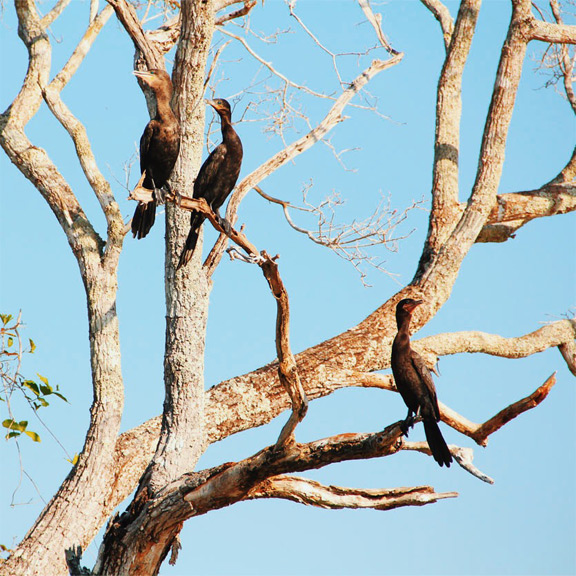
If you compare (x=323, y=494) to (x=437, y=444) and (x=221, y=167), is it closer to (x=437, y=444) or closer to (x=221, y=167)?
(x=437, y=444)

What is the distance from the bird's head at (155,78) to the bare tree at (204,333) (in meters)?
0.07

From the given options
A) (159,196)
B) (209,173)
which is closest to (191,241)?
(159,196)

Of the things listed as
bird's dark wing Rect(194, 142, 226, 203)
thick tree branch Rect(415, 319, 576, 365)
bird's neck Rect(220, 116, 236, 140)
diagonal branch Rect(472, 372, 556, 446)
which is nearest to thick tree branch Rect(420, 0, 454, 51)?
thick tree branch Rect(415, 319, 576, 365)

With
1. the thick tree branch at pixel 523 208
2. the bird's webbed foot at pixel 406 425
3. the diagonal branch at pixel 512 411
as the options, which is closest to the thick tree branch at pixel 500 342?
the thick tree branch at pixel 523 208

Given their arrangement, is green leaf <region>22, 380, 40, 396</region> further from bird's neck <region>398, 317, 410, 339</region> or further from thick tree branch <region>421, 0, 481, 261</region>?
thick tree branch <region>421, 0, 481, 261</region>

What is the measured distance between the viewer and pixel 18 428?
169 inches

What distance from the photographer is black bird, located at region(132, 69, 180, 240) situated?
5.12m

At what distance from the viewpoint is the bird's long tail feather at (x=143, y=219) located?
514cm

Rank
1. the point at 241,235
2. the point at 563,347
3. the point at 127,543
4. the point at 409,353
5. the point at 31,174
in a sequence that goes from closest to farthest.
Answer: the point at 241,235 < the point at 127,543 < the point at 409,353 < the point at 31,174 < the point at 563,347

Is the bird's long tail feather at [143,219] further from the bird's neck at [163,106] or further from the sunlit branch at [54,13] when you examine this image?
the sunlit branch at [54,13]

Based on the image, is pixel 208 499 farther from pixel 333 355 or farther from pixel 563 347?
pixel 563 347

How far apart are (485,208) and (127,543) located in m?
4.01

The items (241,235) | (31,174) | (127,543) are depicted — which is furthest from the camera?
(31,174)

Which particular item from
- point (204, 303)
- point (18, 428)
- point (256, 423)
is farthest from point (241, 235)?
point (256, 423)
